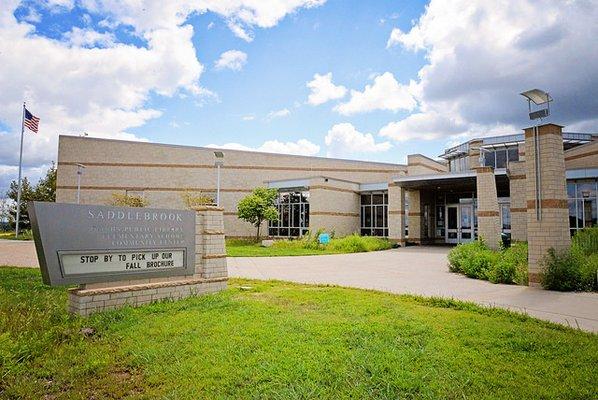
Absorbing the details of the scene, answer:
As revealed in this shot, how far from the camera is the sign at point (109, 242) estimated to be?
247 inches

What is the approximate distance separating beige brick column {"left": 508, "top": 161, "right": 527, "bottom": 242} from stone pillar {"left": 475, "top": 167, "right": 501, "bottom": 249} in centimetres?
498

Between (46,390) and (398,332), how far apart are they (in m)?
4.19

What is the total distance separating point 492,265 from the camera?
10883 mm

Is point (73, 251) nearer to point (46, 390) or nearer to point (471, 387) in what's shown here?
point (46, 390)

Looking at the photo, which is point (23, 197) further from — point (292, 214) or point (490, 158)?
point (490, 158)

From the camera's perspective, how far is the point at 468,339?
4.97m

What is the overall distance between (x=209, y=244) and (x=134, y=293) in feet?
6.33

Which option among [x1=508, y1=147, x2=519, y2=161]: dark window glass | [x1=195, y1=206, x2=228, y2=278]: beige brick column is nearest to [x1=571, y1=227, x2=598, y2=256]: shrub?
[x1=195, y1=206, x2=228, y2=278]: beige brick column

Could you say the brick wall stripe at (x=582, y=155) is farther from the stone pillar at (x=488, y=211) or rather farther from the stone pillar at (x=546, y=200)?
the stone pillar at (x=546, y=200)

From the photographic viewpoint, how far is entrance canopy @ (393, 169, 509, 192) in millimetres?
21859

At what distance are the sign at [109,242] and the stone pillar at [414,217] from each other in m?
20.7

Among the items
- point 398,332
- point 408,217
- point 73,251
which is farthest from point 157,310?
point 408,217

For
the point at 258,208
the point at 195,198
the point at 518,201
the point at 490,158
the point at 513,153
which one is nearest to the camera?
the point at 518,201

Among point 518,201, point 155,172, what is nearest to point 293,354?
point 518,201
